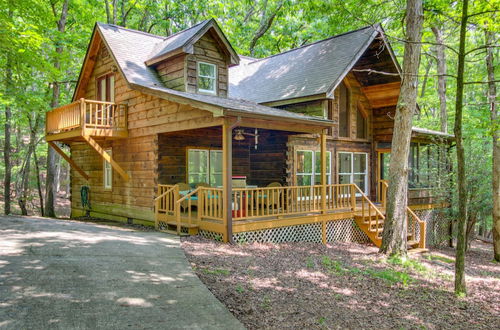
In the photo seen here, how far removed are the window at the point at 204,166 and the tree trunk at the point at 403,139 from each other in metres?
6.34

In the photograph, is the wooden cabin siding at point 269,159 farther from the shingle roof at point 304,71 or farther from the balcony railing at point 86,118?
the balcony railing at point 86,118

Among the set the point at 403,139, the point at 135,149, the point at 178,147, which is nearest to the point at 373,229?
the point at 403,139

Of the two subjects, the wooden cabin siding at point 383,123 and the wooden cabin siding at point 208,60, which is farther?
the wooden cabin siding at point 383,123

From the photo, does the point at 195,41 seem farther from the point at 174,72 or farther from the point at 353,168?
the point at 353,168

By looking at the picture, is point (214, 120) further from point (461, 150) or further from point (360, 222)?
point (360, 222)

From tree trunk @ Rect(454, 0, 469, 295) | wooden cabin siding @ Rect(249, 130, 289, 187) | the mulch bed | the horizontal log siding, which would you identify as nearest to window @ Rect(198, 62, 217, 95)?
the horizontal log siding

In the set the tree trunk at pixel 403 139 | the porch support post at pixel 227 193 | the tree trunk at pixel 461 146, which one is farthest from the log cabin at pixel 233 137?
the tree trunk at pixel 461 146

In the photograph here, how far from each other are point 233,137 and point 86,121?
5.24 meters

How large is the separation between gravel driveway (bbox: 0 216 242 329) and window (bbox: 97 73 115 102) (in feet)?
24.8

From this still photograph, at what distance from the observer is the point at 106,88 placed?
14938 mm

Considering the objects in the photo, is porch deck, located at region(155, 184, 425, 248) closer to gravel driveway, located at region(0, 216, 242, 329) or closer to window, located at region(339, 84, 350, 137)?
gravel driveway, located at region(0, 216, 242, 329)

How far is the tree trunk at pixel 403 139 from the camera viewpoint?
9953 millimetres

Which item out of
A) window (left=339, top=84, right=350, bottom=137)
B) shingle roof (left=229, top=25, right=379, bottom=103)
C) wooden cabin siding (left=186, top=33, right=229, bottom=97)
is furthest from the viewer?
window (left=339, top=84, right=350, bottom=137)

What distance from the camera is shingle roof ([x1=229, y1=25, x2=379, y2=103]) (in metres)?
13.3
